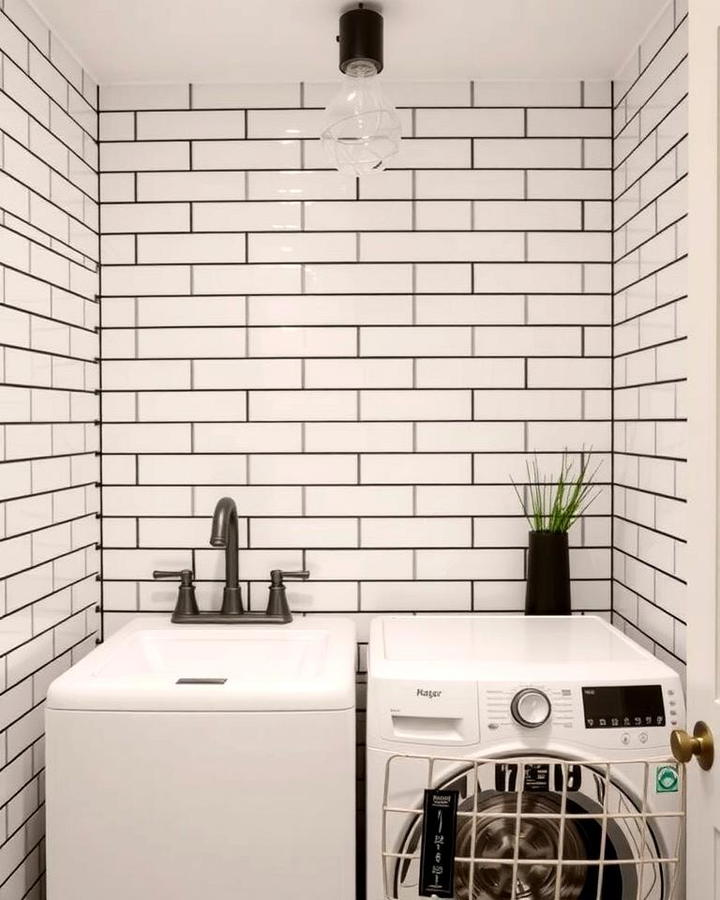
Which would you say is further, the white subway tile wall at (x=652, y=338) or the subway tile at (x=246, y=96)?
the subway tile at (x=246, y=96)

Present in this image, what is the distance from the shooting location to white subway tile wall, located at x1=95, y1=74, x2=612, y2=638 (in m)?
2.28

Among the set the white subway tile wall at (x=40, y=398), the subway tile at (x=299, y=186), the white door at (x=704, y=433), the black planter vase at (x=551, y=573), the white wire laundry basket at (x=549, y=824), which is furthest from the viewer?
the subway tile at (x=299, y=186)

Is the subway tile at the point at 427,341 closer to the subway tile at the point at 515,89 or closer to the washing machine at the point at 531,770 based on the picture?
the subway tile at the point at 515,89

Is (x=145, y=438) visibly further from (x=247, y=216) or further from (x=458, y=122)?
(x=458, y=122)

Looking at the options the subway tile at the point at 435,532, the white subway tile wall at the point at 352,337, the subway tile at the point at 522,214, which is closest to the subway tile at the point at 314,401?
the white subway tile wall at the point at 352,337

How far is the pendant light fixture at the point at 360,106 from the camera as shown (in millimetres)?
1846

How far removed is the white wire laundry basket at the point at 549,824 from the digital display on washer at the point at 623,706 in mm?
74

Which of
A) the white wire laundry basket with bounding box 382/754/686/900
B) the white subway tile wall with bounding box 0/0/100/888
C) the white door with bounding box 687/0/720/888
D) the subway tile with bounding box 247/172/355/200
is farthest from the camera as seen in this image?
the subway tile with bounding box 247/172/355/200

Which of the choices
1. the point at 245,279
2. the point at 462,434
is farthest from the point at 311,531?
the point at 245,279

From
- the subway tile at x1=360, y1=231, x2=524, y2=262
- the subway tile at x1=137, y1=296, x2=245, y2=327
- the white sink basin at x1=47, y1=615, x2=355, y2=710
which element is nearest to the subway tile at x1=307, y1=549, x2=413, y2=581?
the white sink basin at x1=47, y1=615, x2=355, y2=710

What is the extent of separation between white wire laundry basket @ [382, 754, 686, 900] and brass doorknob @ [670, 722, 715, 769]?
31cm

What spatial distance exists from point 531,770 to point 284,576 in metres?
0.84

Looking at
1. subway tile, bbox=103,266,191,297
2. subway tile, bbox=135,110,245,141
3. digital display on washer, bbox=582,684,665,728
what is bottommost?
digital display on washer, bbox=582,684,665,728

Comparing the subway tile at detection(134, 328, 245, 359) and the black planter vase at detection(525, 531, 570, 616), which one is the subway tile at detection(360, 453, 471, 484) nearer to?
the black planter vase at detection(525, 531, 570, 616)
